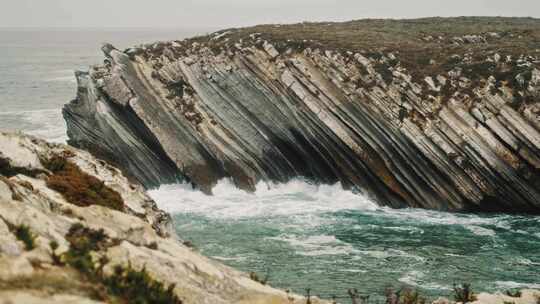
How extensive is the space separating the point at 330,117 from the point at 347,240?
42.8ft

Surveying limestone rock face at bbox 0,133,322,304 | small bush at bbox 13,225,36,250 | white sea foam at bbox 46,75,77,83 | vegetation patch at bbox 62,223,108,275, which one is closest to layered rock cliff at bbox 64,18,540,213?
limestone rock face at bbox 0,133,322,304

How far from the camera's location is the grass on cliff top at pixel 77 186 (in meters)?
16.1

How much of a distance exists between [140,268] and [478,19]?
96345 mm

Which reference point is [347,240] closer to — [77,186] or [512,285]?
[512,285]

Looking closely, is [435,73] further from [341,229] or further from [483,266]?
[483,266]

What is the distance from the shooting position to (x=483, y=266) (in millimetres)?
31734

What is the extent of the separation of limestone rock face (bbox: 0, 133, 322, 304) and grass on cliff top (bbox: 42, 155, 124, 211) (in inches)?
10.8

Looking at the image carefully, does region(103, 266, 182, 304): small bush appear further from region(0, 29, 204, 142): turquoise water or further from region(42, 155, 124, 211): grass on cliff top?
region(0, 29, 204, 142): turquoise water

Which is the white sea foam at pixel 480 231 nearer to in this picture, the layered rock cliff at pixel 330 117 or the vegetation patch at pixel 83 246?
the layered rock cliff at pixel 330 117

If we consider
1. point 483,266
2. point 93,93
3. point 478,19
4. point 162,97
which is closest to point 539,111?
point 483,266

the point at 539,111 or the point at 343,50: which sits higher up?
the point at 343,50

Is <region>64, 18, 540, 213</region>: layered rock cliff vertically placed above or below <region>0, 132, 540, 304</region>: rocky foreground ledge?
above

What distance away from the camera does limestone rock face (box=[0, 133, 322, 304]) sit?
33.9 feet

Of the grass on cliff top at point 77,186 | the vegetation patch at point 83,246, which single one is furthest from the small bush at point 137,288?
the grass on cliff top at point 77,186
